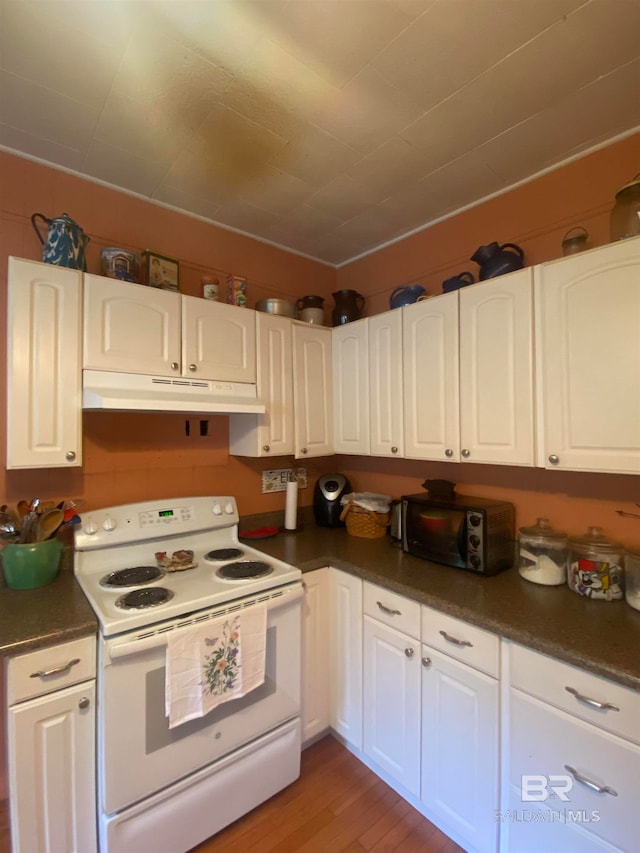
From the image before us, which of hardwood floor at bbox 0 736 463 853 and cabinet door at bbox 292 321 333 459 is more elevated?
cabinet door at bbox 292 321 333 459

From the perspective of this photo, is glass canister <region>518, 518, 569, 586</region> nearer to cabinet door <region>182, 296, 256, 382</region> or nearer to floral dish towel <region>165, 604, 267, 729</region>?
floral dish towel <region>165, 604, 267, 729</region>

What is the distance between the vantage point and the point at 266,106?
135 cm

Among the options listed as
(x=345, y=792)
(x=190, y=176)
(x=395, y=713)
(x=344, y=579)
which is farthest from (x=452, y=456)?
(x=190, y=176)

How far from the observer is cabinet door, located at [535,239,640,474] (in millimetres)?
1248

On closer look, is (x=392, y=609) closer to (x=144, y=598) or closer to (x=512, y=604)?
(x=512, y=604)

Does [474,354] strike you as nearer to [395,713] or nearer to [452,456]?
[452,456]

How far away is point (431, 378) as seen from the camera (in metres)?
1.82

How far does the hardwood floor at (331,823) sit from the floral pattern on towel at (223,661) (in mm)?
537

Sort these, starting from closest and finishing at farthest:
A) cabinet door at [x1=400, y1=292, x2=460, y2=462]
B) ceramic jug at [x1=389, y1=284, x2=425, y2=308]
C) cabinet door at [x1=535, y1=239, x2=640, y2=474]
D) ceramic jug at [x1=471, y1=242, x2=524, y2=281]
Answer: cabinet door at [x1=535, y1=239, x2=640, y2=474], ceramic jug at [x1=471, y1=242, x2=524, y2=281], cabinet door at [x1=400, y1=292, x2=460, y2=462], ceramic jug at [x1=389, y1=284, x2=425, y2=308]

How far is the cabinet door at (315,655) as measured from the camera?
1.76 meters

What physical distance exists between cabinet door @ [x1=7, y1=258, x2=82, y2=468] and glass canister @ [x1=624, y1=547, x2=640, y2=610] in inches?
80.3

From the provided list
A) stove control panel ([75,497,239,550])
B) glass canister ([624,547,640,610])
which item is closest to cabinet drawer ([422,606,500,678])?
glass canister ([624,547,640,610])

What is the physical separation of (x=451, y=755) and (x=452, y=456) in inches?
43.4

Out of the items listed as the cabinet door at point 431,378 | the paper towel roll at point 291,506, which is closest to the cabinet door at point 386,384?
the cabinet door at point 431,378
